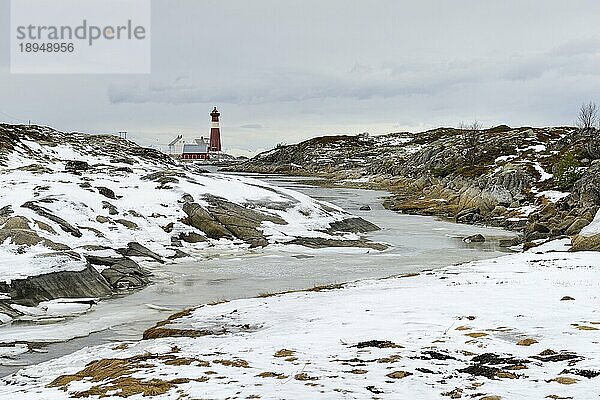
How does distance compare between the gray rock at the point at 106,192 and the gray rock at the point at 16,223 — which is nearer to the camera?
the gray rock at the point at 16,223

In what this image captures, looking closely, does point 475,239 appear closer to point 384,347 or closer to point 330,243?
point 330,243

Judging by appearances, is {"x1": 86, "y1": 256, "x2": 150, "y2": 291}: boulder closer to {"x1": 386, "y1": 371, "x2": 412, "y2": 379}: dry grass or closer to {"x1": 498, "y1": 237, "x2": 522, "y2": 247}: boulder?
{"x1": 386, "y1": 371, "x2": 412, "y2": 379}: dry grass

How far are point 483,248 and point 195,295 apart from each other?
1807 cm

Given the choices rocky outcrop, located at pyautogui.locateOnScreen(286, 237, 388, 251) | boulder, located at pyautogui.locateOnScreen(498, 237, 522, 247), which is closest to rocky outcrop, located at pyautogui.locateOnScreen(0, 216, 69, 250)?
rocky outcrop, located at pyautogui.locateOnScreen(286, 237, 388, 251)

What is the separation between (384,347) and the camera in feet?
41.1

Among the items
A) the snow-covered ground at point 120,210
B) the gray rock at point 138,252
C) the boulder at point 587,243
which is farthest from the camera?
the gray rock at point 138,252

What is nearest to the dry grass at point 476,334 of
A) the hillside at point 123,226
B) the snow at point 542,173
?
the hillside at point 123,226

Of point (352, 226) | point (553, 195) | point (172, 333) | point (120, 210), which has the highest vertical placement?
point (553, 195)

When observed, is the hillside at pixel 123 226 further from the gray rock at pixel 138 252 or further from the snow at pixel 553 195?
the snow at pixel 553 195

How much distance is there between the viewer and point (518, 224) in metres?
45.0

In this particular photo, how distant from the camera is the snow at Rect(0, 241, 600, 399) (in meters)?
10.1

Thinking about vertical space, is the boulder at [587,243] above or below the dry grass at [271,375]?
above

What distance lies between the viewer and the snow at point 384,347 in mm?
10133

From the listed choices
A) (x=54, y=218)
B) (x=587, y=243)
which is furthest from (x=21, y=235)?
(x=587, y=243)
